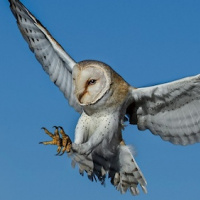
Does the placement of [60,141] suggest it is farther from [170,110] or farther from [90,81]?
[170,110]

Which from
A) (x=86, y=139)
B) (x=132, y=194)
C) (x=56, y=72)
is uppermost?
(x=56, y=72)

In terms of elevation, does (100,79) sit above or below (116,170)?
above

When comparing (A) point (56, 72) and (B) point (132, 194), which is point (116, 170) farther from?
(A) point (56, 72)

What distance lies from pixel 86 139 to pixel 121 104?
0.76 meters

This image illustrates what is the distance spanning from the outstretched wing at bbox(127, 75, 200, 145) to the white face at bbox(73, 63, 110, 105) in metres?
0.75

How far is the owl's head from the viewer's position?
407 inches

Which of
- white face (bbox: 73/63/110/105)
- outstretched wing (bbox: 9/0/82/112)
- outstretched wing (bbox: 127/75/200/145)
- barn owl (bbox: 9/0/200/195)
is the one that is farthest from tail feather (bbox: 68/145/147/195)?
outstretched wing (bbox: 9/0/82/112)

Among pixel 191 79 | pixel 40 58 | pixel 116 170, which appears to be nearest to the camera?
pixel 191 79

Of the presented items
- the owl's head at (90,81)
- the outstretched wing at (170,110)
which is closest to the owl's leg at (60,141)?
the owl's head at (90,81)

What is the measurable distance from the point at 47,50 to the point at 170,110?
2.59 m

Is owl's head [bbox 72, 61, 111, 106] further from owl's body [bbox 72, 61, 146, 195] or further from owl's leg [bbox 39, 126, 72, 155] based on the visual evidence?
owl's leg [bbox 39, 126, 72, 155]

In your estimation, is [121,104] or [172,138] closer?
[121,104]

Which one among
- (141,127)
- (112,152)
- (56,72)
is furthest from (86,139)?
(56,72)

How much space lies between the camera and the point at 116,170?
11.2m
